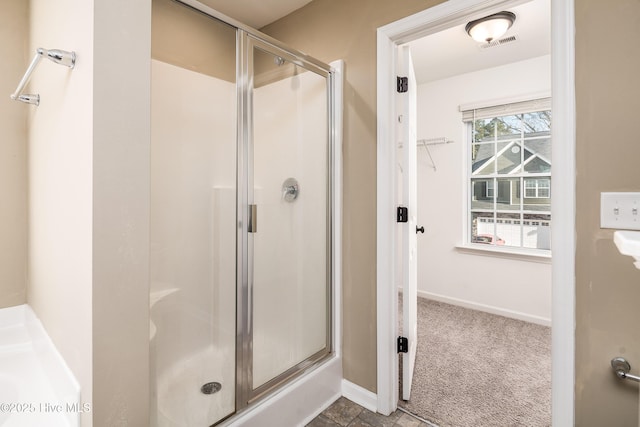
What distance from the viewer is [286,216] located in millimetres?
1750

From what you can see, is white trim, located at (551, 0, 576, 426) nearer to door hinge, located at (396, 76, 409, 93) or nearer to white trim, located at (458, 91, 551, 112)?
door hinge, located at (396, 76, 409, 93)

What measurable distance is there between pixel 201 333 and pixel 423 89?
354 centimetres

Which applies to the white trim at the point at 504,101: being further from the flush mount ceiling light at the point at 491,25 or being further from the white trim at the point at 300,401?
the white trim at the point at 300,401

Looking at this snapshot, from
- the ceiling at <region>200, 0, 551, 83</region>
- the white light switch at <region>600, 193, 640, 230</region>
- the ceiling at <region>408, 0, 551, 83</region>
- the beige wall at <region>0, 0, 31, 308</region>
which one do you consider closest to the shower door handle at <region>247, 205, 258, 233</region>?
the beige wall at <region>0, 0, 31, 308</region>

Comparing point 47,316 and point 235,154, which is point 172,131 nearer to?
point 235,154

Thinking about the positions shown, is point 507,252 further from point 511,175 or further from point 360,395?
point 360,395

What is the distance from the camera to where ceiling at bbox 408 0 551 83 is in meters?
2.33

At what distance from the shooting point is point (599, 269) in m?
1.20

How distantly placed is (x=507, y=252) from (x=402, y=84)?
2315 mm

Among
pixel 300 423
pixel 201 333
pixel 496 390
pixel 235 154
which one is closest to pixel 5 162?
pixel 235 154

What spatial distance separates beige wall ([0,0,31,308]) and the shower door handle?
1.27 meters

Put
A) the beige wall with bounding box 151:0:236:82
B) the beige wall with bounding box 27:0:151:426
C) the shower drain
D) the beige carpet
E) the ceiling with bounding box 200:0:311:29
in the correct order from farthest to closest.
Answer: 1. the ceiling with bounding box 200:0:311:29
2. the beige carpet
3. the shower drain
4. the beige wall with bounding box 151:0:236:82
5. the beige wall with bounding box 27:0:151:426

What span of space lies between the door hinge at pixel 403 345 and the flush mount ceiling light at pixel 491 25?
2.22 meters

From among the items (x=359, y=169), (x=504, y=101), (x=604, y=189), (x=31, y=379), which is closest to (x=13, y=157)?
(x=31, y=379)
